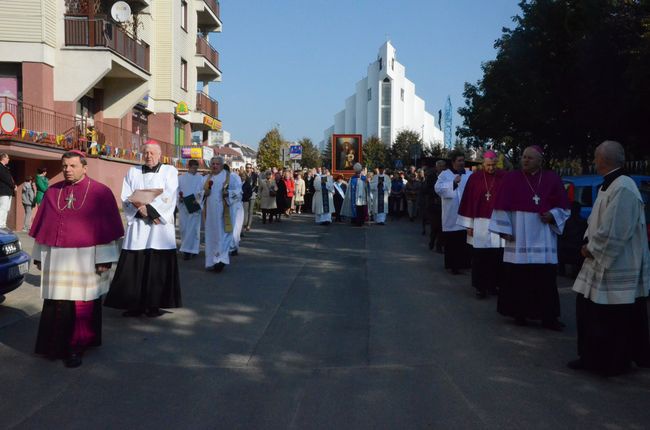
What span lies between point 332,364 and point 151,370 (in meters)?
1.57

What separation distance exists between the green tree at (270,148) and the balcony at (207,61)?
22312mm

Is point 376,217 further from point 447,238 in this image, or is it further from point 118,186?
point 447,238

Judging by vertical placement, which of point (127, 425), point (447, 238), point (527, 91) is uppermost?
point (527, 91)

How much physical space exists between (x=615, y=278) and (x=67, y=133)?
20167 millimetres

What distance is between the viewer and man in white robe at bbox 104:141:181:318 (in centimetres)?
802

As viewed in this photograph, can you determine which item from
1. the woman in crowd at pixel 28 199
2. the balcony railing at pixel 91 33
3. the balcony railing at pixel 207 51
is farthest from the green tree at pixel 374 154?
the woman in crowd at pixel 28 199

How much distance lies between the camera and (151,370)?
598 centimetres

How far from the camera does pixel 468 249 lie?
1202cm

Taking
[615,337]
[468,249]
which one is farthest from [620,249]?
[468,249]

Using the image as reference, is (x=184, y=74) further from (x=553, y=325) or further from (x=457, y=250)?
(x=553, y=325)

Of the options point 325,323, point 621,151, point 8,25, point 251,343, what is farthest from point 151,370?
point 8,25

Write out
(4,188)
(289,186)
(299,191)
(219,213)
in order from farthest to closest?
(299,191) < (289,186) < (4,188) < (219,213)

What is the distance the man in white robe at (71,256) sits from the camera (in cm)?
611

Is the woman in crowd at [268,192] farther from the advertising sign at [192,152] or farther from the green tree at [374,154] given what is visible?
Answer: the green tree at [374,154]
